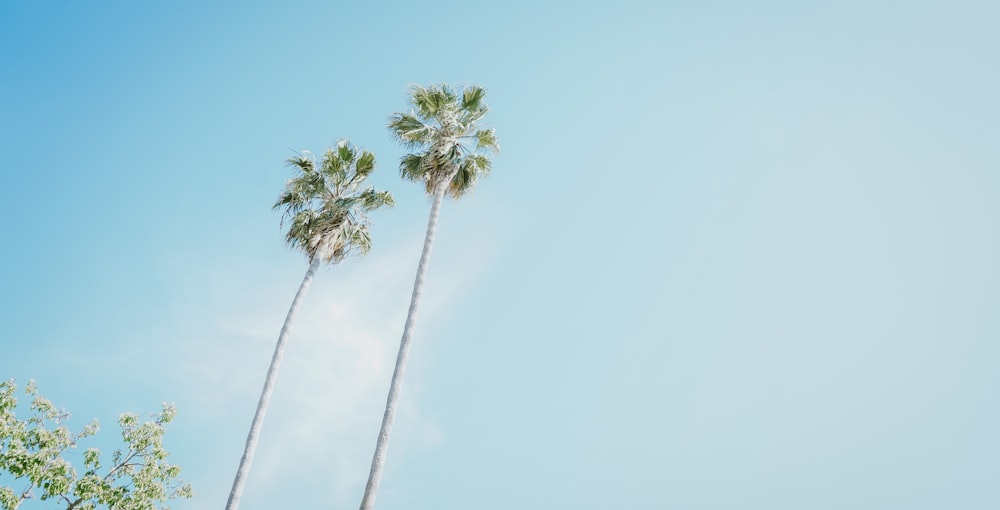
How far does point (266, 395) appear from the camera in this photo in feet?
62.9

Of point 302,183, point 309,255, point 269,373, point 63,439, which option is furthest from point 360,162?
point 63,439

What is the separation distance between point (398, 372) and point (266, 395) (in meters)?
5.54

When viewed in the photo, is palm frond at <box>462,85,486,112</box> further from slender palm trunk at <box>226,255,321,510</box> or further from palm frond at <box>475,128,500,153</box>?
slender palm trunk at <box>226,255,321,510</box>

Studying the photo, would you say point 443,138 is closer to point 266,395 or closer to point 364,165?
point 364,165

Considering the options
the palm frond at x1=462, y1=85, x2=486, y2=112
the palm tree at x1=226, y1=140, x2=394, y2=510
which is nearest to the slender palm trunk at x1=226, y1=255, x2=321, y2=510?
the palm tree at x1=226, y1=140, x2=394, y2=510

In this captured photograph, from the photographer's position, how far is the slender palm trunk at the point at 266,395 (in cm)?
1720

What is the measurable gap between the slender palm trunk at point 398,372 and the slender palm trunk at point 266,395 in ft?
16.9

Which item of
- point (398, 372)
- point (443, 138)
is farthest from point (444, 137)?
point (398, 372)

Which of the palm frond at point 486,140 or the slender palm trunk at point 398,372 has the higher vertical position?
the palm frond at point 486,140

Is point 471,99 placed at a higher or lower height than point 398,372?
higher

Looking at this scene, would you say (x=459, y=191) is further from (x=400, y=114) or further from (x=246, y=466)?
(x=246, y=466)

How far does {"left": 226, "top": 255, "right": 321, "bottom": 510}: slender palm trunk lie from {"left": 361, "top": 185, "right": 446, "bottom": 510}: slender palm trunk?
516 centimetres

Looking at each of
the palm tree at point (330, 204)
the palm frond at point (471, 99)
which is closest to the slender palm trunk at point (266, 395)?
the palm tree at point (330, 204)

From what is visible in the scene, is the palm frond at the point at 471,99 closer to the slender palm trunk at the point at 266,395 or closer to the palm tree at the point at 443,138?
the palm tree at the point at 443,138
